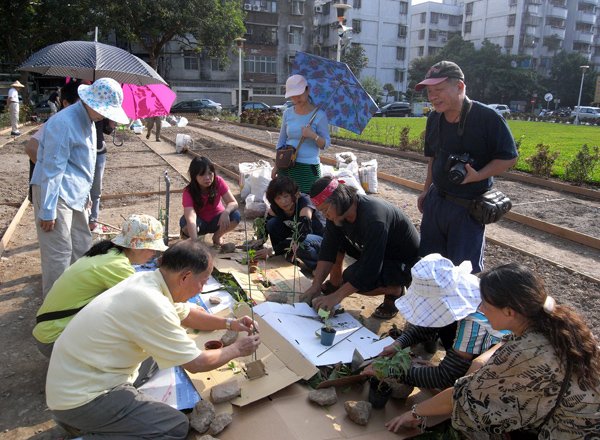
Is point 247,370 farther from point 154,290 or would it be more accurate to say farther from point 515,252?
point 515,252

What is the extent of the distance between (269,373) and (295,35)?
4925 centimetres

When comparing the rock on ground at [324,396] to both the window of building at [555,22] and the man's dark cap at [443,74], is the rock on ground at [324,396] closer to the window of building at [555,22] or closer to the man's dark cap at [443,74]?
the man's dark cap at [443,74]

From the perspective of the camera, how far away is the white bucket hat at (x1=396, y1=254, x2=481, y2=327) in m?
2.34

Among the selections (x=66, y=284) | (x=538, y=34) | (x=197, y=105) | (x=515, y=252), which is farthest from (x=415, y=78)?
(x=66, y=284)

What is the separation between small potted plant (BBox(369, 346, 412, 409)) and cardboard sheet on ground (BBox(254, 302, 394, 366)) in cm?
41

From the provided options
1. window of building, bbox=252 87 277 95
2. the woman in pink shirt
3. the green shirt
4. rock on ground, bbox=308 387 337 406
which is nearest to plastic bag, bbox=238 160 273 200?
the woman in pink shirt

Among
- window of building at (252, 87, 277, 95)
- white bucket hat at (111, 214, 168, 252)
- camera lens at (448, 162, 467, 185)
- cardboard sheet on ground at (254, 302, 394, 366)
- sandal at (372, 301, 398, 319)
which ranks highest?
window of building at (252, 87, 277, 95)

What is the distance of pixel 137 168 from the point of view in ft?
33.4

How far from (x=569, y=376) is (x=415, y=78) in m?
54.2

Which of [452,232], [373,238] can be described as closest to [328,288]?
[373,238]

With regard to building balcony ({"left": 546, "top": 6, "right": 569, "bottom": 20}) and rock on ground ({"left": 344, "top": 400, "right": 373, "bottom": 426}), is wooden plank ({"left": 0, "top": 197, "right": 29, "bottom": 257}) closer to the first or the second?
rock on ground ({"left": 344, "top": 400, "right": 373, "bottom": 426})

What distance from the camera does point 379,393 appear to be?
2.48 m

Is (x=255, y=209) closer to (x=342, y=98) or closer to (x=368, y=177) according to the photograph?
(x=342, y=98)

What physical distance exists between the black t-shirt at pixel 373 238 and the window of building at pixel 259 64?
45346 mm
